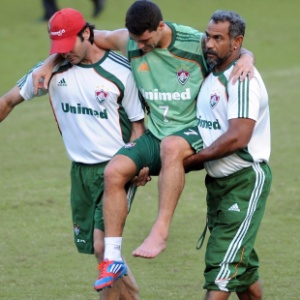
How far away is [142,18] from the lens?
7434mm

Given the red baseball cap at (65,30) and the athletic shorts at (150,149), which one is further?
the red baseball cap at (65,30)

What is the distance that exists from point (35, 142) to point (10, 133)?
0.81m

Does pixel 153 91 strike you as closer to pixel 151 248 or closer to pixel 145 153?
pixel 145 153

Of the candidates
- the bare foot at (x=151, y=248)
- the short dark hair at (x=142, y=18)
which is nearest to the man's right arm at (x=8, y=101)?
the short dark hair at (x=142, y=18)

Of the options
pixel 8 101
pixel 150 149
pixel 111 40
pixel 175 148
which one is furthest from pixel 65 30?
pixel 175 148

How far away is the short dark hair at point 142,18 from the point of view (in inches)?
293

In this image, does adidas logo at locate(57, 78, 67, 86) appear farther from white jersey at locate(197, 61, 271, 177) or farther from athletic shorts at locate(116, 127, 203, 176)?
white jersey at locate(197, 61, 271, 177)

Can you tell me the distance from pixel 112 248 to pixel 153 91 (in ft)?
4.14

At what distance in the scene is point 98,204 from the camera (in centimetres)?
820

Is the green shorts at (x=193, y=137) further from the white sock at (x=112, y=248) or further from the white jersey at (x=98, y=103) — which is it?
the white sock at (x=112, y=248)

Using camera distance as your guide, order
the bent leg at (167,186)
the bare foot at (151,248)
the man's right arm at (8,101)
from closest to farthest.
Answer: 1. the bare foot at (151,248)
2. the bent leg at (167,186)
3. the man's right arm at (8,101)

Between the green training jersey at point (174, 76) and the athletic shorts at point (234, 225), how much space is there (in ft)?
1.92

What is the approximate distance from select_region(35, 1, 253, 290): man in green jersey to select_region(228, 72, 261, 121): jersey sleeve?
0.49ft

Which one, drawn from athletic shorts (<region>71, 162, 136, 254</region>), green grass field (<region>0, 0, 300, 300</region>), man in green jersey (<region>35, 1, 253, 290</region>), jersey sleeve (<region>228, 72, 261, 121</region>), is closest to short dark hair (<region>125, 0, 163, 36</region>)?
man in green jersey (<region>35, 1, 253, 290</region>)
